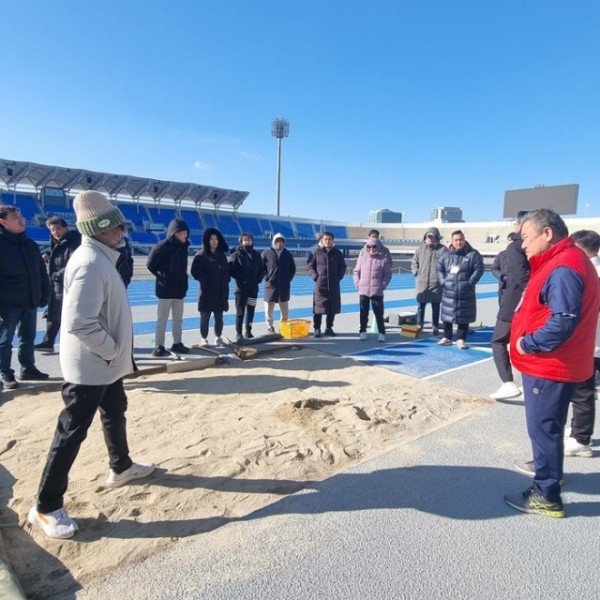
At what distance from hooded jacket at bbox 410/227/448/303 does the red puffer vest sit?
519 cm

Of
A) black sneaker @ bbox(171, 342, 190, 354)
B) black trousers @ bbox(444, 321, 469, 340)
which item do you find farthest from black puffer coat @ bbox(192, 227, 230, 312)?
black trousers @ bbox(444, 321, 469, 340)

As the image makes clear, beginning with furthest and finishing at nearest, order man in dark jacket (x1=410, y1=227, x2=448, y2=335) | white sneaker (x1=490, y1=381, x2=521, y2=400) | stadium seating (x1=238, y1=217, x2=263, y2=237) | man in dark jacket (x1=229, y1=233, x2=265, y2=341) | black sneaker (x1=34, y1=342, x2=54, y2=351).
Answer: stadium seating (x1=238, y1=217, x2=263, y2=237) → man in dark jacket (x1=410, y1=227, x2=448, y2=335) → man in dark jacket (x1=229, y1=233, x2=265, y2=341) → black sneaker (x1=34, y1=342, x2=54, y2=351) → white sneaker (x1=490, y1=381, x2=521, y2=400)

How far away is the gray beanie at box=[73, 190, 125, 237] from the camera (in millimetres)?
2307

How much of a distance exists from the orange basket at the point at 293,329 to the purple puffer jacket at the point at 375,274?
1216mm

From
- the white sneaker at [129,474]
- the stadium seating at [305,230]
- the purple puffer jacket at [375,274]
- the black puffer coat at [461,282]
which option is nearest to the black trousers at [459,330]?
the black puffer coat at [461,282]

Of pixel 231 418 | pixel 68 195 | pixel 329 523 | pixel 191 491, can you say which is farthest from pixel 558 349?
pixel 68 195

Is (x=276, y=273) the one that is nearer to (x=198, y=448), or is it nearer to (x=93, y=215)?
(x=198, y=448)

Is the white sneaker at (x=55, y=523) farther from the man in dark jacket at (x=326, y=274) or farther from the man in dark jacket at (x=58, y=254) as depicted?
Answer: the man in dark jacket at (x=326, y=274)

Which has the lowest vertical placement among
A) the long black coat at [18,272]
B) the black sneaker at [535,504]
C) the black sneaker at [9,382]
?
the black sneaker at [535,504]

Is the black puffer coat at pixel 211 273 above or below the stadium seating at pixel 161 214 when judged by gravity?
below

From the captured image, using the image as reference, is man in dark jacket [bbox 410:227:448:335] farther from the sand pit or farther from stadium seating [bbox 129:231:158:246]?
stadium seating [bbox 129:231:158:246]

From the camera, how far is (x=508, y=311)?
4.59 metres

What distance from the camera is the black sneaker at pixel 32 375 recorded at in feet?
15.4

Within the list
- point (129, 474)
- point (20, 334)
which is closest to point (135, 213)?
point (20, 334)
